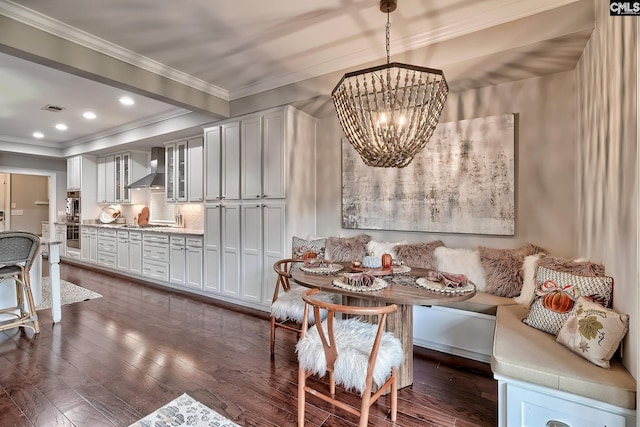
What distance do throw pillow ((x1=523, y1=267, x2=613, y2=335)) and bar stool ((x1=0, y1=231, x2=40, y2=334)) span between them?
4289 mm

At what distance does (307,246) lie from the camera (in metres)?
3.58

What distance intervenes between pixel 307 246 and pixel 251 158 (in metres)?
1.36

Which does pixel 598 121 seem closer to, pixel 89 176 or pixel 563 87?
pixel 563 87

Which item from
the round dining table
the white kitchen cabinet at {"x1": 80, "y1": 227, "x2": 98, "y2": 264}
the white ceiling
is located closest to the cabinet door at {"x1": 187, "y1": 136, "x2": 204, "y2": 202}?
the white ceiling

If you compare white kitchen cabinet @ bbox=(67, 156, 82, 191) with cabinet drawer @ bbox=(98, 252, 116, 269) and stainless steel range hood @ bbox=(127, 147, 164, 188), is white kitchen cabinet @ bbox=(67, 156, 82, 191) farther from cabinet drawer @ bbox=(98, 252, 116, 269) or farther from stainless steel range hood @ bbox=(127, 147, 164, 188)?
stainless steel range hood @ bbox=(127, 147, 164, 188)

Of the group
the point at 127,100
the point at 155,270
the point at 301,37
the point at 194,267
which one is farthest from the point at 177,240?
the point at 301,37

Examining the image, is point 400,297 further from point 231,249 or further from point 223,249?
point 223,249

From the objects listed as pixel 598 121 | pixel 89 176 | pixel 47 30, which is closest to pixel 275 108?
pixel 47 30

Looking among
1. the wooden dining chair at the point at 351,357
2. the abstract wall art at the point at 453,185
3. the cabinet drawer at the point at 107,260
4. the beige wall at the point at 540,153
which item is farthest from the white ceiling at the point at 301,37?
the cabinet drawer at the point at 107,260

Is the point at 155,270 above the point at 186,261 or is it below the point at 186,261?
below

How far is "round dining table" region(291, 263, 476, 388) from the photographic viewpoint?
5.90 ft

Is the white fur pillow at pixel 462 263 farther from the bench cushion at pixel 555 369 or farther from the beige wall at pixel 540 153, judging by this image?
the bench cushion at pixel 555 369

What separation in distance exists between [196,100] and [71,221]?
5.64m

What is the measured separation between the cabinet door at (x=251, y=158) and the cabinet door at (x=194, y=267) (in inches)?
50.2
